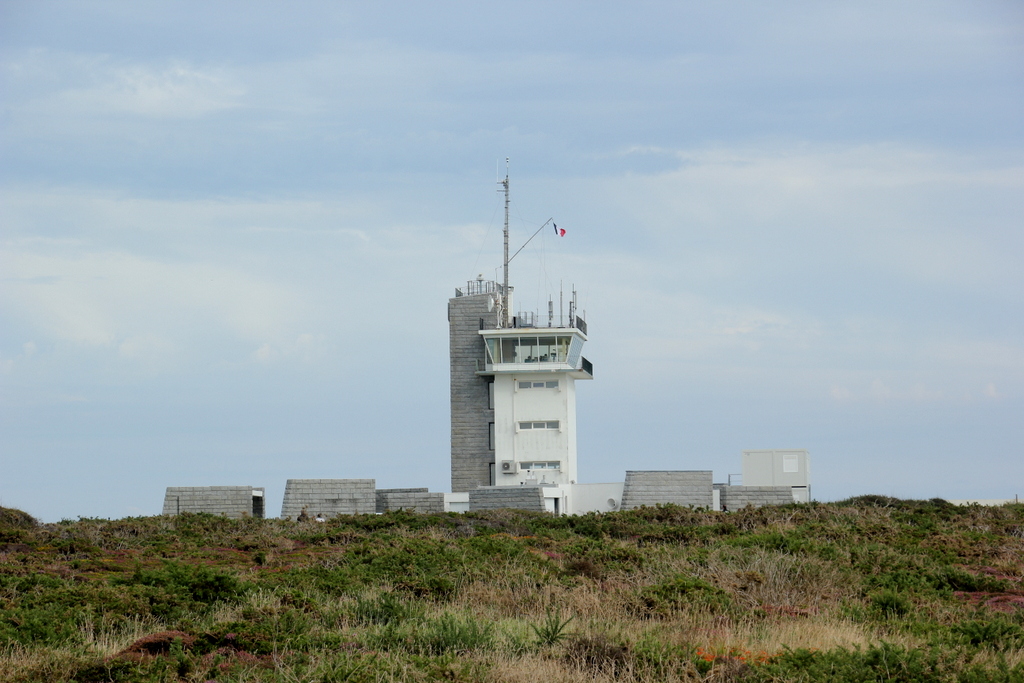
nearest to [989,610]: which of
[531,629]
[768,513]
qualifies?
[531,629]

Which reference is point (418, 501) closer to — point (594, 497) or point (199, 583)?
point (594, 497)

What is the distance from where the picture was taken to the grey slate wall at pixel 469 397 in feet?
131

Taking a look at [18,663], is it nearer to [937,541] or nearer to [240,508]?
[937,541]

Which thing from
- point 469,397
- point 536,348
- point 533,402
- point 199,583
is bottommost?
point 199,583

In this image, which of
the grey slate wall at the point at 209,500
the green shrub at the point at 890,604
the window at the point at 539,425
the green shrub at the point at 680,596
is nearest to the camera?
the green shrub at the point at 680,596

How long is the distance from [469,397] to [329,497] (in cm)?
855

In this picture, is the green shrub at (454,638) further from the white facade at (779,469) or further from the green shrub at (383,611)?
the white facade at (779,469)

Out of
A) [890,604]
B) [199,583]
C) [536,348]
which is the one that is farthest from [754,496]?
[199,583]

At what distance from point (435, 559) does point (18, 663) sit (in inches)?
334

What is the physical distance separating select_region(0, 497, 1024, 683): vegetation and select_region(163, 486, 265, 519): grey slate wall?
26.6 ft

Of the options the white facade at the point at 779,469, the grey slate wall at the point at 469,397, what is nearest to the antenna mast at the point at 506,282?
the grey slate wall at the point at 469,397

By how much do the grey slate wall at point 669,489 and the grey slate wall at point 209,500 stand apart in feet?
42.2

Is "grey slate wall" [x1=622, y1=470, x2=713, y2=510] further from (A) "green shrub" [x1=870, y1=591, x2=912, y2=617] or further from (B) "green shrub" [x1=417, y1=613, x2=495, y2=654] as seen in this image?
(B) "green shrub" [x1=417, y1=613, x2=495, y2=654]

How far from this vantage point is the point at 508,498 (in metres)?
34.1
